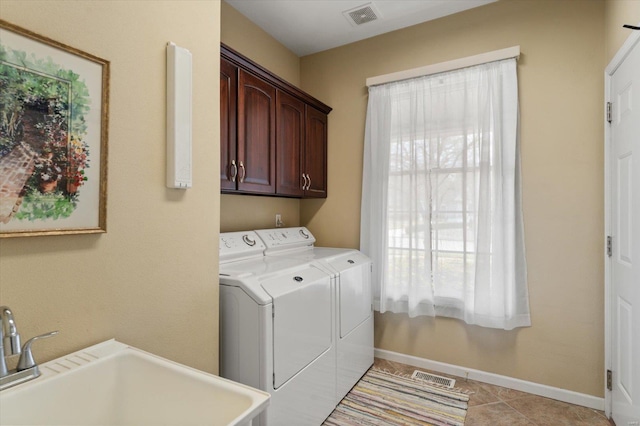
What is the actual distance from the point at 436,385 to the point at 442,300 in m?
0.64

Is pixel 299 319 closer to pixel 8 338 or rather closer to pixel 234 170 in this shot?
pixel 234 170

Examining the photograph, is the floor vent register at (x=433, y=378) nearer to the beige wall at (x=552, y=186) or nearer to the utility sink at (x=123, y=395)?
the beige wall at (x=552, y=186)

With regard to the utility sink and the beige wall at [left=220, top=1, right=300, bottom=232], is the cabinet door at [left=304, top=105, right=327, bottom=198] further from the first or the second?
the utility sink

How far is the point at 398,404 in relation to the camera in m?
2.30

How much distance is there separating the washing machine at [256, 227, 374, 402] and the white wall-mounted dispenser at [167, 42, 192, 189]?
1139mm

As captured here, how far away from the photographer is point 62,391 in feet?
3.03

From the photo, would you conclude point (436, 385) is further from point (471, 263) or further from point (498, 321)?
point (471, 263)

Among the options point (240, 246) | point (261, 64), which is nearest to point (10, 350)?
point (240, 246)

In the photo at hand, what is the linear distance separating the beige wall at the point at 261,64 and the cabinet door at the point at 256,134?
13.5 inches

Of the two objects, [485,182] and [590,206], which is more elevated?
[485,182]

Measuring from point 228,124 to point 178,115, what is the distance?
29.3 inches

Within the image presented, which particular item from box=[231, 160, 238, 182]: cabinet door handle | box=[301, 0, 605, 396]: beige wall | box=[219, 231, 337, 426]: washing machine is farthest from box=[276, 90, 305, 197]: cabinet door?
box=[301, 0, 605, 396]: beige wall

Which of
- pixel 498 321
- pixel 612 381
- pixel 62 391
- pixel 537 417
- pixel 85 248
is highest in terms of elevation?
pixel 85 248

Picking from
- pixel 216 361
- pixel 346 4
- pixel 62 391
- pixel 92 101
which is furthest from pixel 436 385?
pixel 346 4
